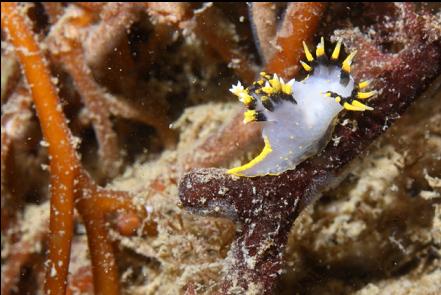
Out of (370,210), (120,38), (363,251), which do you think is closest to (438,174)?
(370,210)

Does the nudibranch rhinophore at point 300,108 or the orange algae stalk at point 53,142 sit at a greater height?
the orange algae stalk at point 53,142

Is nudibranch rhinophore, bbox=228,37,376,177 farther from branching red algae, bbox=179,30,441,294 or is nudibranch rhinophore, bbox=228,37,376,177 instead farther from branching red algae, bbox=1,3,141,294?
branching red algae, bbox=1,3,141,294

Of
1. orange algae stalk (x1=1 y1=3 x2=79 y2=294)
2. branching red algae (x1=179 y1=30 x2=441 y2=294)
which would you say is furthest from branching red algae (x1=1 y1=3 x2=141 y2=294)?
branching red algae (x1=179 y1=30 x2=441 y2=294)

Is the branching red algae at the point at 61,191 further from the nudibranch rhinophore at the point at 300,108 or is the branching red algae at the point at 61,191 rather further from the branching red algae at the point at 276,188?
the nudibranch rhinophore at the point at 300,108

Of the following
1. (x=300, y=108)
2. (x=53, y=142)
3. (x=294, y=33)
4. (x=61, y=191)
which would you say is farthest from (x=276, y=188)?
(x=53, y=142)

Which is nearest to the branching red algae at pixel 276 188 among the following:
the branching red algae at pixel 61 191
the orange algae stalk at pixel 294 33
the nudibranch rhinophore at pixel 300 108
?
the nudibranch rhinophore at pixel 300 108

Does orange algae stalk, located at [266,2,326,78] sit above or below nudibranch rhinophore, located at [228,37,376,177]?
above

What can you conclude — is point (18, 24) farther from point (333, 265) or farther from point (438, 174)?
point (438, 174)

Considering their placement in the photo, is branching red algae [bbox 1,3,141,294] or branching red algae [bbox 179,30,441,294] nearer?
branching red algae [bbox 179,30,441,294]
